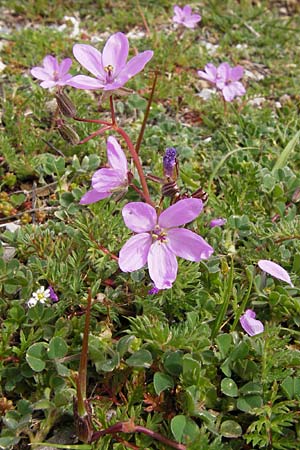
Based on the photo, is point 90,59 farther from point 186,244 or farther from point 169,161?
point 186,244

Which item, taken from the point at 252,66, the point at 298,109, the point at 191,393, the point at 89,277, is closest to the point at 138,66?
the point at 89,277

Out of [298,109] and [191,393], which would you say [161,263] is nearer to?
[191,393]

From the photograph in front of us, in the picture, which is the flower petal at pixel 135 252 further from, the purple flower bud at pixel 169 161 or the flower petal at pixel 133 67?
the flower petal at pixel 133 67

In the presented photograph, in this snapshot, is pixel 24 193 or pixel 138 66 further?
pixel 24 193

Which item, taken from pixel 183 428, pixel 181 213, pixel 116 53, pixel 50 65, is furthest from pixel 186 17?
pixel 183 428

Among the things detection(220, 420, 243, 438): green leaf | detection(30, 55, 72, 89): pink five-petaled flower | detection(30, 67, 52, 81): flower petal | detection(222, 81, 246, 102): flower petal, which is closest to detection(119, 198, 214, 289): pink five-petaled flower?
detection(220, 420, 243, 438): green leaf

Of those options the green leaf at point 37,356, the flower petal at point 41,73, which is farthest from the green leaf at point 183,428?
the flower petal at point 41,73
